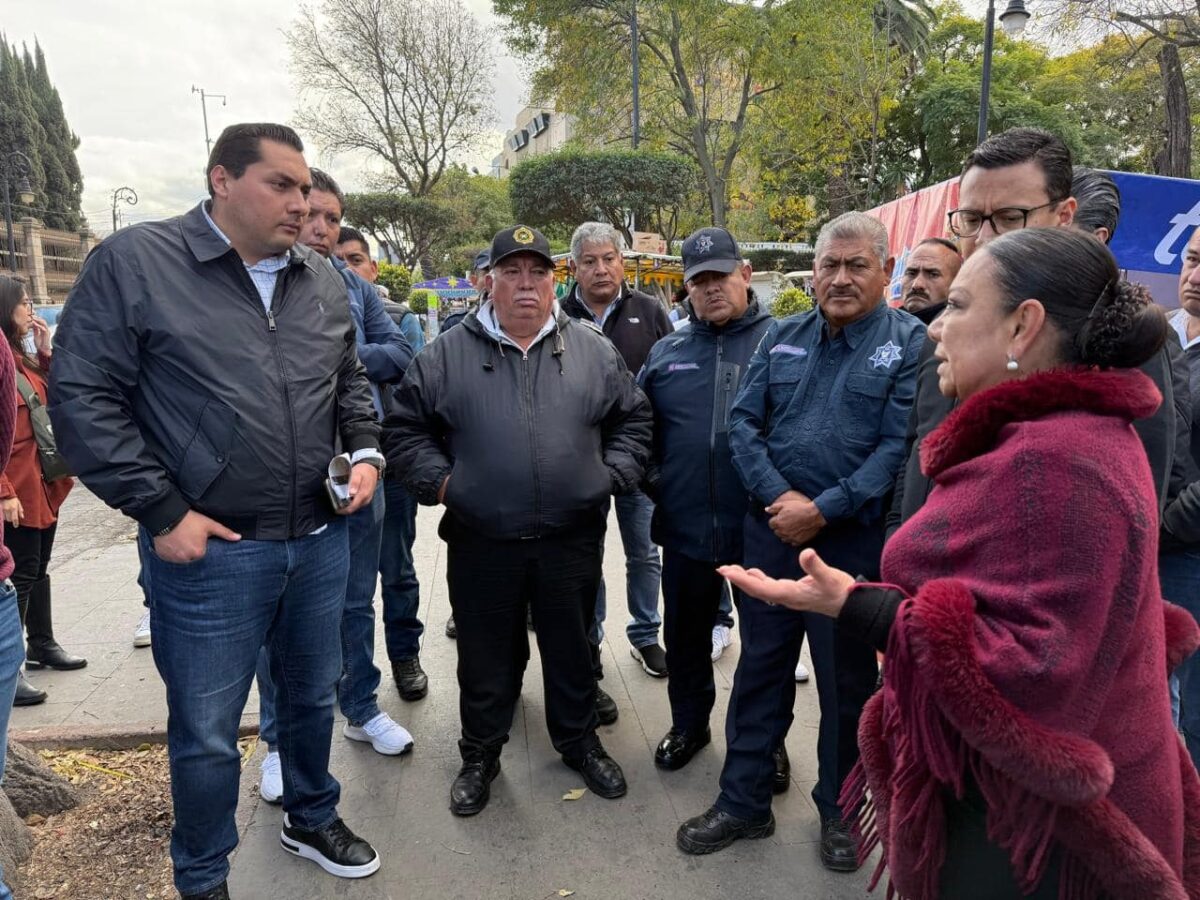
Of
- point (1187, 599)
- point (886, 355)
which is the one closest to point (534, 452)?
point (886, 355)

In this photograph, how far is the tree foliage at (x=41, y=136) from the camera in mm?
48438

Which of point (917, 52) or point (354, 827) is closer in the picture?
point (354, 827)

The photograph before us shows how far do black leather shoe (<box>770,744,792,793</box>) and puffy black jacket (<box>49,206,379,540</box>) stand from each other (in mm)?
1958

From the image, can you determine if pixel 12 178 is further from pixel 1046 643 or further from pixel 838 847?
pixel 1046 643

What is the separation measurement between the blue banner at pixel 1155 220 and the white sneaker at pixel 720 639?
15.2 ft

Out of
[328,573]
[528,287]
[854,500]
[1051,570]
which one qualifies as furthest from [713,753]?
[1051,570]

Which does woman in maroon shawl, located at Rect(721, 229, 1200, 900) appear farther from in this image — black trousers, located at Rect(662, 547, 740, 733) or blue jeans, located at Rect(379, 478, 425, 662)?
blue jeans, located at Rect(379, 478, 425, 662)

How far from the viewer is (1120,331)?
126 centimetres

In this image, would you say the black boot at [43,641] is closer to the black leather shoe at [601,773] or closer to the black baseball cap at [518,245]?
the black leather shoe at [601,773]

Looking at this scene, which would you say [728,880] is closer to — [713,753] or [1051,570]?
[713,753]

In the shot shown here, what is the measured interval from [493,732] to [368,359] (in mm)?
1679

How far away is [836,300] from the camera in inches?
102

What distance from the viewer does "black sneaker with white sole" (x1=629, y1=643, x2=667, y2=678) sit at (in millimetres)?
Answer: 3918

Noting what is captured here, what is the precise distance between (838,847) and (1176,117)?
15.7 metres
